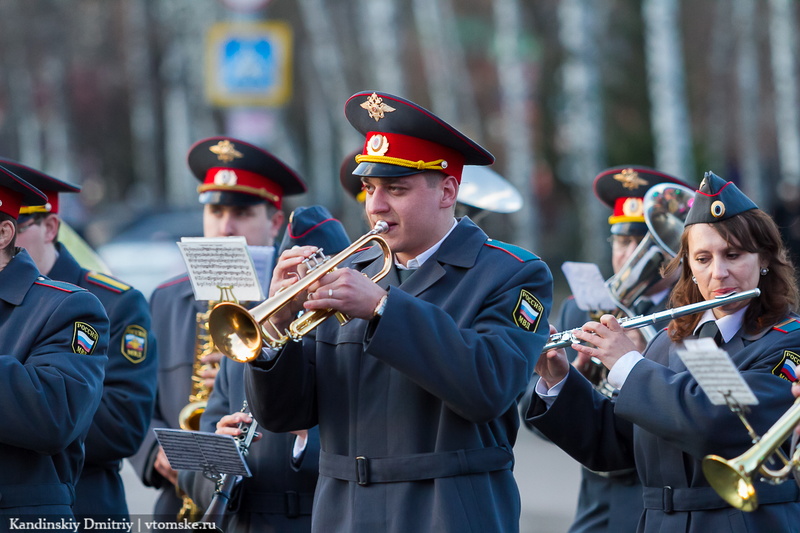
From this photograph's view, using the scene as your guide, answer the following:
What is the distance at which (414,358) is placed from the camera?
390 cm

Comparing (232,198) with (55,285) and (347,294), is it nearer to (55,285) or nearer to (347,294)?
(55,285)

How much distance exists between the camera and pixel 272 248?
5.73m

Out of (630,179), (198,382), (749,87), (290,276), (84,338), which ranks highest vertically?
(749,87)

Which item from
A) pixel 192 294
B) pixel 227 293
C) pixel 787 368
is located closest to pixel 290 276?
pixel 227 293

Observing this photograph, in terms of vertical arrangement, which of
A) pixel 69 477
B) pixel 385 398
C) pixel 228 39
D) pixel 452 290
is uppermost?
pixel 228 39

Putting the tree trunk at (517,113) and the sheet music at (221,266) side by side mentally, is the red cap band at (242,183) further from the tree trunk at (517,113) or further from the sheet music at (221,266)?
the tree trunk at (517,113)

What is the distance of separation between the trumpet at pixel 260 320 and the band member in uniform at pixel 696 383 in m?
0.98

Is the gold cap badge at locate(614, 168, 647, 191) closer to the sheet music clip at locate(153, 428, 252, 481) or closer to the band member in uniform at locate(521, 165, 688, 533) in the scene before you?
the band member in uniform at locate(521, 165, 688, 533)

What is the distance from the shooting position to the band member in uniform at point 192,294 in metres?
6.06

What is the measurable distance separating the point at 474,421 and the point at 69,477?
153 cm

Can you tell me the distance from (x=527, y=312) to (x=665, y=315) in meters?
0.63

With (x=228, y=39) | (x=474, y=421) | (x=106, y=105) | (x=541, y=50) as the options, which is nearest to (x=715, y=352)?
(x=474, y=421)

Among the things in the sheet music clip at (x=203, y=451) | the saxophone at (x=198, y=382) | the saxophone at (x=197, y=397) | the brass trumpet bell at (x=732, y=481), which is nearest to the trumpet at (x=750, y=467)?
the brass trumpet bell at (x=732, y=481)

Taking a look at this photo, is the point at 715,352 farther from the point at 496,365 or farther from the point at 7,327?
the point at 7,327
